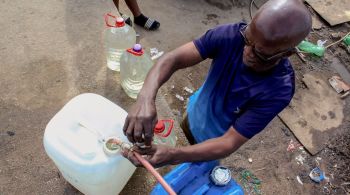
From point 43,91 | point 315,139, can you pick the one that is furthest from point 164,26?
point 315,139

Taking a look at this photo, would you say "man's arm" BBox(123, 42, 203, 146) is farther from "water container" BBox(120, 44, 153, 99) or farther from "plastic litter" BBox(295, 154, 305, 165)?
"plastic litter" BBox(295, 154, 305, 165)

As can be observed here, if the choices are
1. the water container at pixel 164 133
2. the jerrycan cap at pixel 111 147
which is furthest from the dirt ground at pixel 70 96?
the jerrycan cap at pixel 111 147

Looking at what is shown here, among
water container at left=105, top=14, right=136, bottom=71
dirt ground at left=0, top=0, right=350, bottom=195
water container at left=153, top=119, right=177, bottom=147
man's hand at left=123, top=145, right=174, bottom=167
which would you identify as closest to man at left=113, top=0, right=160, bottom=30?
dirt ground at left=0, top=0, right=350, bottom=195

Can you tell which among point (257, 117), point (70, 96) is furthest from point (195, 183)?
point (70, 96)

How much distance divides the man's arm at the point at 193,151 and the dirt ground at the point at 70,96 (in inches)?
33.2

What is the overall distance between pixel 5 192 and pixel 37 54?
47.1 inches

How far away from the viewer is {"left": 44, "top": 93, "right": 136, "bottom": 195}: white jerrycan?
6.00 feet

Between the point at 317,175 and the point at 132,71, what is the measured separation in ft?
6.39

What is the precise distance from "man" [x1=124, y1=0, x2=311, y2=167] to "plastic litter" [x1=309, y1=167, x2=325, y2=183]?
5.26ft

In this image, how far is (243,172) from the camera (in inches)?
122

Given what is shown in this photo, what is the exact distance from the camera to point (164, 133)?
2.30 metres

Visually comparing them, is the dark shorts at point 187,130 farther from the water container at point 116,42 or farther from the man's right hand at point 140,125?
the man's right hand at point 140,125

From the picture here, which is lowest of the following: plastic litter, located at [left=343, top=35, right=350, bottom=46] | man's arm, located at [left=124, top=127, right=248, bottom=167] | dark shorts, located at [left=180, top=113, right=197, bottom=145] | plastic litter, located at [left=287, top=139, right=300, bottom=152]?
plastic litter, located at [left=287, top=139, right=300, bottom=152]

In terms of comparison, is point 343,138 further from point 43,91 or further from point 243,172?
point 43,91
